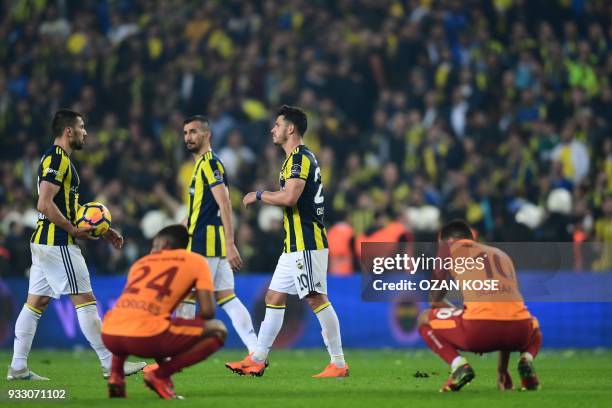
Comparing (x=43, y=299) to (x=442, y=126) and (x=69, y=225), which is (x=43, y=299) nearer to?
(x=69, y=225)

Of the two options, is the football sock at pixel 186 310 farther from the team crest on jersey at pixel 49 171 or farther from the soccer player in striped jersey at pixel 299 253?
the team crest on jersey at pixel 49 171

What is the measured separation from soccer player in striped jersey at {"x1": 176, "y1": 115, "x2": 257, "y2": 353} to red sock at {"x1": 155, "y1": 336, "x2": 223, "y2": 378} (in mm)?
2406

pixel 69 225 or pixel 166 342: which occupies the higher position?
pixel 69 225

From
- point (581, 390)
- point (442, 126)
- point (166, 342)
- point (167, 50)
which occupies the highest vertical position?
point (167, 50)

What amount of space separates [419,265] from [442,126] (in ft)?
15.1

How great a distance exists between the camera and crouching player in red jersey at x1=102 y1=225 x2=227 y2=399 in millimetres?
8680

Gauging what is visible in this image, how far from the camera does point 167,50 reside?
74.1 feet

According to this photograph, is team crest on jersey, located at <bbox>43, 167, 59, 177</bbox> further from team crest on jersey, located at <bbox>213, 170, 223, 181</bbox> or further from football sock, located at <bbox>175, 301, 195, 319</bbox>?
football sock, located at <bbox>175, 301, 195, 319</bbox>

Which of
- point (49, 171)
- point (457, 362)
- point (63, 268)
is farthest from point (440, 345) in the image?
point (49, 171)

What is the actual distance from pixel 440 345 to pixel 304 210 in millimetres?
2629

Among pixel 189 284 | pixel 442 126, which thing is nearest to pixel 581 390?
pixel 189 284

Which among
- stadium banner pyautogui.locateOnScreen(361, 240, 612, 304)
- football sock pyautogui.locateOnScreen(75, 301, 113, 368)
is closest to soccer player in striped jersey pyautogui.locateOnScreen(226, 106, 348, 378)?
football sock pyautogui.locateOnScreen(75, 301, 113, 368)

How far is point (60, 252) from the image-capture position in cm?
1112

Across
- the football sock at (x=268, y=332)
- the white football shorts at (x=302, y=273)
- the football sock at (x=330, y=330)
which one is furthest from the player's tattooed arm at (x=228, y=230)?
the football sock at (x=330, y=330)
